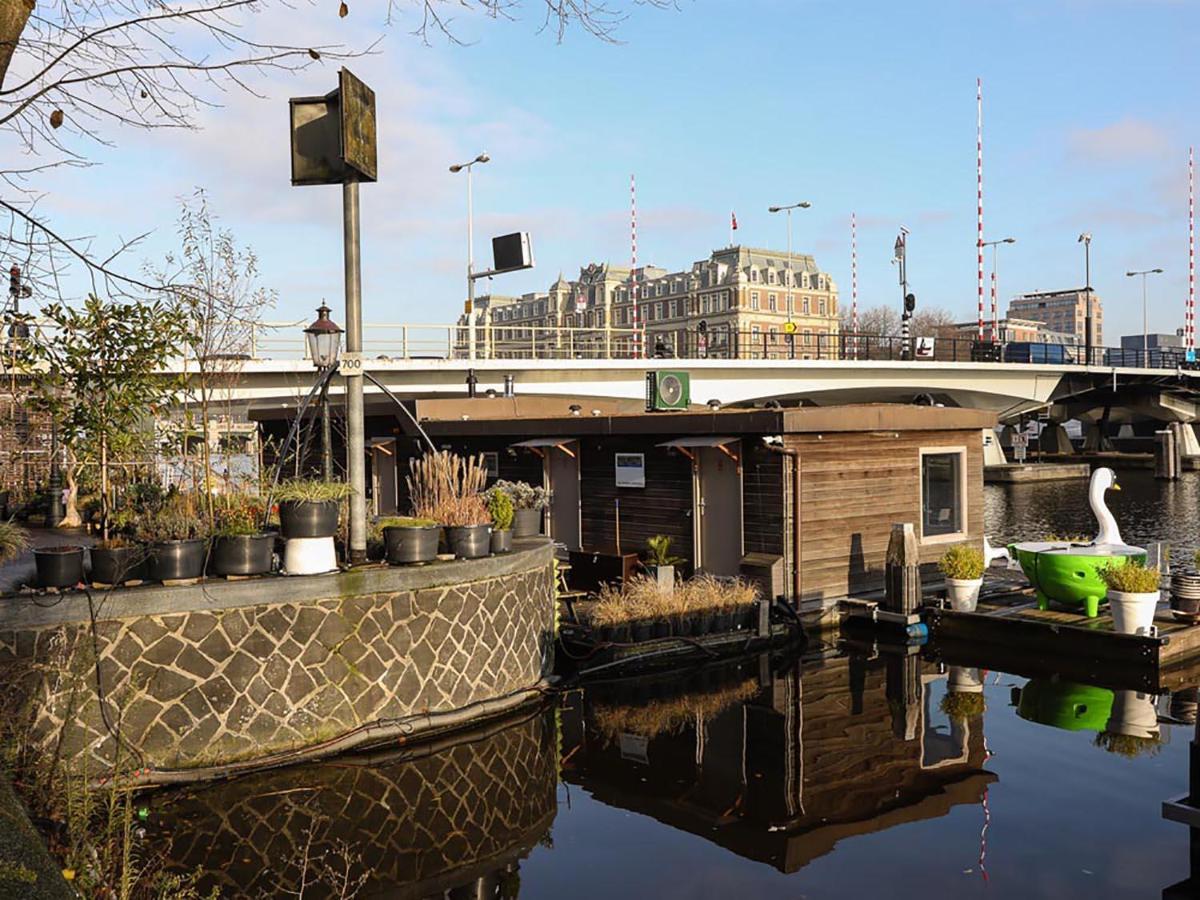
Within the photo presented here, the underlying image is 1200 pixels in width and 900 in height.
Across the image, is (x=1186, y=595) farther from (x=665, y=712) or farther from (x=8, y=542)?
(x=8, y=542)

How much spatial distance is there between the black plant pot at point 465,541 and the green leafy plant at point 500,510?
5.46ft

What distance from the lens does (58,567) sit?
9.08m

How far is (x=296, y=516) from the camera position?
398 inches

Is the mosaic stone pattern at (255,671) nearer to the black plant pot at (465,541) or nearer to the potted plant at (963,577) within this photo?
the black plant pot at (465,541)

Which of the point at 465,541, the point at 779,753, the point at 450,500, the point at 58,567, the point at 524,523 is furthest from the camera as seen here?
the point at 524,523

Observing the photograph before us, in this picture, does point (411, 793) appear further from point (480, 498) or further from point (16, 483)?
point (16, 483)

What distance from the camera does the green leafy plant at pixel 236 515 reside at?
10227 mm

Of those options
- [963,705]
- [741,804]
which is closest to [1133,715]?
[963,705]

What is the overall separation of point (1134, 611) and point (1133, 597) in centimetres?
21

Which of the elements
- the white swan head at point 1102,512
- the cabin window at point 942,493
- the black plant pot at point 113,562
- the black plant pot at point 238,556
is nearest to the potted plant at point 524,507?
the black plant pot at point 238,556

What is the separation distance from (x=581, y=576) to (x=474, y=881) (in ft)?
32.8

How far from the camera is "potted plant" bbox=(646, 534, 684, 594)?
51.0 feet

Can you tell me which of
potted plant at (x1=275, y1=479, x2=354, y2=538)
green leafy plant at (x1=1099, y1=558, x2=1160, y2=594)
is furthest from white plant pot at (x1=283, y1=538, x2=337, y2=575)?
green leafy plant at (x1=1099, y1=558, x2=1160, y2=594)

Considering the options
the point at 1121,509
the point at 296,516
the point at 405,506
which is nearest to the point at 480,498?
the point at 296,516
